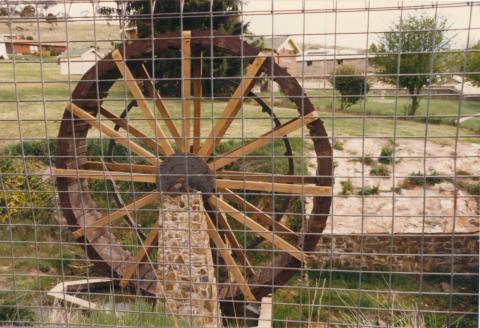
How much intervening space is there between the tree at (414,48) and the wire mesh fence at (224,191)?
0.17ft

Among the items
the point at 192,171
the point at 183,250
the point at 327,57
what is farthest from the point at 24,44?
the point at 183,250

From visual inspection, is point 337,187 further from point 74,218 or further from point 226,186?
point 74,218

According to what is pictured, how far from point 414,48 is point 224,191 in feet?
16.2

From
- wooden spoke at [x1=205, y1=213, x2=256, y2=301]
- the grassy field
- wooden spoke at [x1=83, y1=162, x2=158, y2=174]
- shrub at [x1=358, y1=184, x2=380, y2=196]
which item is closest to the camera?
the grassy field

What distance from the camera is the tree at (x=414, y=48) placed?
7.11 feet

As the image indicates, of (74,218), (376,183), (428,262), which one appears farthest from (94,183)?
(428,262)

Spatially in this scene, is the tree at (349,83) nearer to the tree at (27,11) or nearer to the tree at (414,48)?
the tree at (414,48)

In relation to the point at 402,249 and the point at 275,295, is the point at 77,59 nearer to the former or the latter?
the point at 275,295

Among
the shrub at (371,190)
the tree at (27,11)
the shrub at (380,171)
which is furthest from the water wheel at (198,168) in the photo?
the shrub at (380,171)

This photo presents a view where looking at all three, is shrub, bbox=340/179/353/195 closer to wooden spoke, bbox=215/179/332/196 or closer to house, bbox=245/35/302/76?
house, bbox=245/35/302/76

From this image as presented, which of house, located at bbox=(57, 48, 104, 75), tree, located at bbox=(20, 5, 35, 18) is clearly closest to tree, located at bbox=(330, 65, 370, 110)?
house, located at bbox=(57, 48, 104, 75)

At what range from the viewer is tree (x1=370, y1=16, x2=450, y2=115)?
7.11 feet

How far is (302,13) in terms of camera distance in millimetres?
2326

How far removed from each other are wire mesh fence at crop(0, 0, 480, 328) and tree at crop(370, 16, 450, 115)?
0.17 feet
